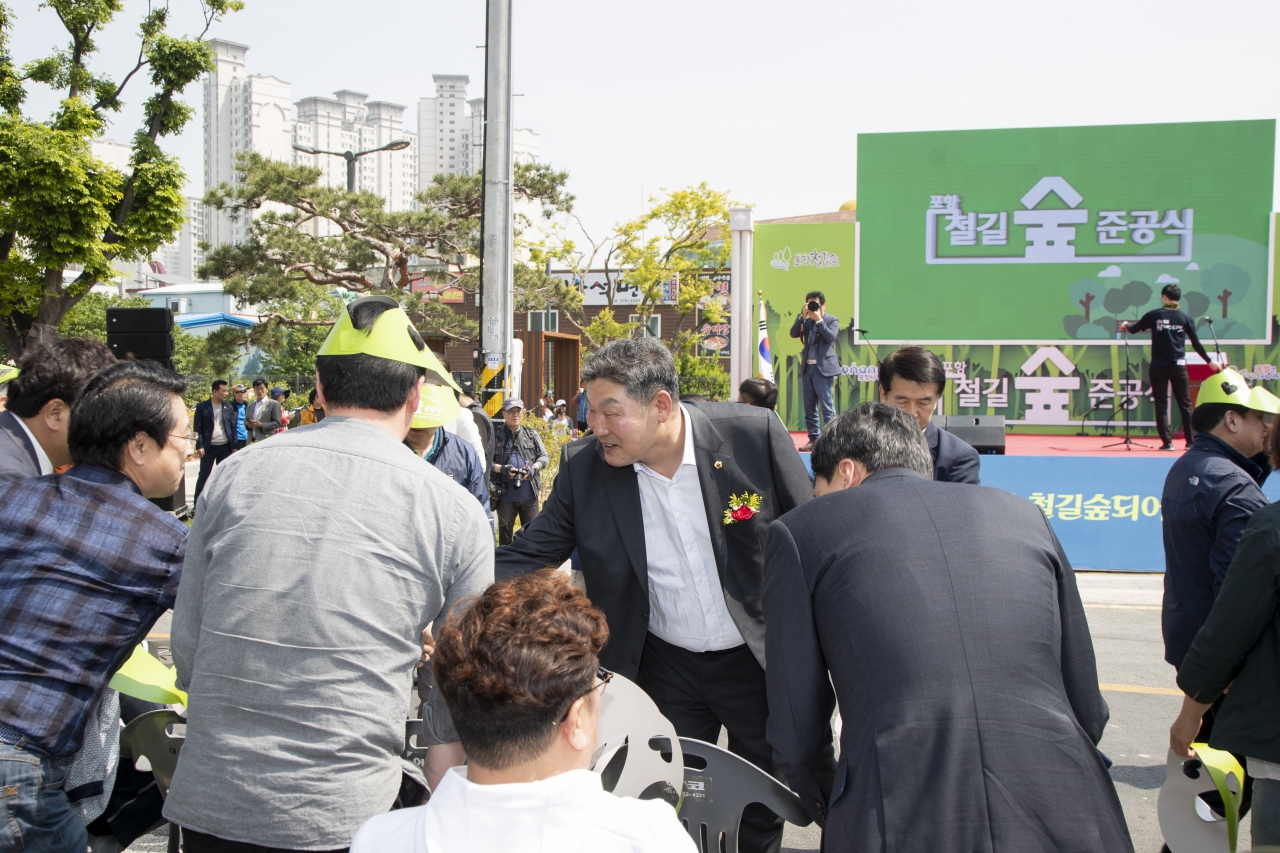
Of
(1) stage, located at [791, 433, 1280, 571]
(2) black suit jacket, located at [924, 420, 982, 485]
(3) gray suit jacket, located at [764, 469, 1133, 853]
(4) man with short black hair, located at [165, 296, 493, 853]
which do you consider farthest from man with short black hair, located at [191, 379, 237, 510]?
(3) gray suit jacket, located at [764, 469, 1133, 853]

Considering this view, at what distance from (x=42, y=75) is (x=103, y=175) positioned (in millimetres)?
3389

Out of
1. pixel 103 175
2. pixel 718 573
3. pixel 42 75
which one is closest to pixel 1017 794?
pixel 718 573

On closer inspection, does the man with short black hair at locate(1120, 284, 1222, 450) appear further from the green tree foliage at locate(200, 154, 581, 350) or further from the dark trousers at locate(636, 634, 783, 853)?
the green tree foliage at locate(200, 154, 581, 350)

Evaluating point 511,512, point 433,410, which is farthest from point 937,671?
point 511,512

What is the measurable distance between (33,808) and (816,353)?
10312mm

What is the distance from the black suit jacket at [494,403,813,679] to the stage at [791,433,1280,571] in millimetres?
5898

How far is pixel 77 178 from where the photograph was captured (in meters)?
16.5

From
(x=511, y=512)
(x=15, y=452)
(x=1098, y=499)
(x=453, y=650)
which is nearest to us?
(x=453, y=650)

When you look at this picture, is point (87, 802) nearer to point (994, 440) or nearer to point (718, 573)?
point (718, 573)

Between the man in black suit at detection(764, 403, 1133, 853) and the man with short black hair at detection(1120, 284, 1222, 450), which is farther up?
the man with short black hair at detection(1120, 284, 1222, 450)

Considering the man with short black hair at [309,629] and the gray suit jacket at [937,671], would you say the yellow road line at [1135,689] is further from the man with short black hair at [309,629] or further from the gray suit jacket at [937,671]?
the man with short black hair at [309,629]

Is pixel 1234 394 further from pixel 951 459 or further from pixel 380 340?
pixel 380 340

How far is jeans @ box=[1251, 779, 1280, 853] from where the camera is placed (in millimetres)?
2305

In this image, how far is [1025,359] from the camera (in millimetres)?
17297
